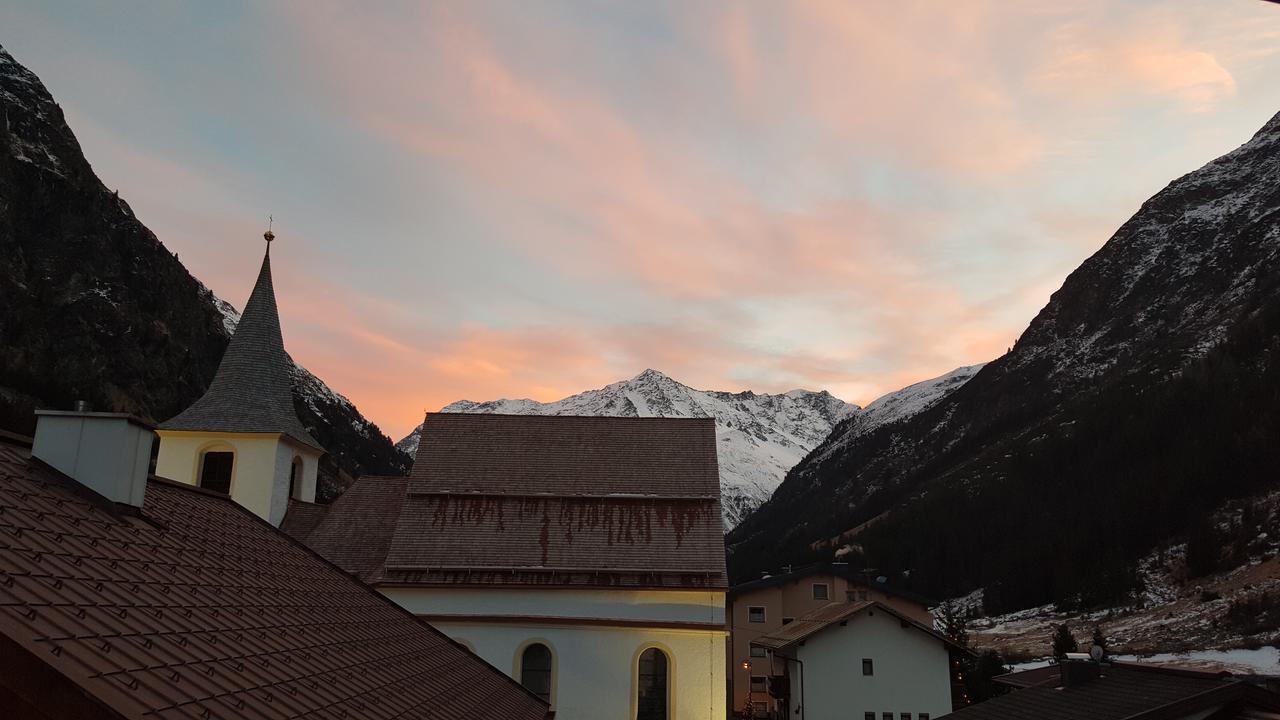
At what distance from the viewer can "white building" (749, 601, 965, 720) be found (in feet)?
136

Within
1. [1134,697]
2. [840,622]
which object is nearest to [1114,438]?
[840,622]

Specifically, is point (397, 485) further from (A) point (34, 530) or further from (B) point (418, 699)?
(A) point (34, 530)

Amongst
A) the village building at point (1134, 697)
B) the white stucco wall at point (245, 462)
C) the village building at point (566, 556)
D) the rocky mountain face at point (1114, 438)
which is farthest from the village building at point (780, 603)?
the rocky mountain face at point (1114, 438)

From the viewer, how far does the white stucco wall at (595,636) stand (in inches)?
1130

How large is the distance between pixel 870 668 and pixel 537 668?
62.8ft

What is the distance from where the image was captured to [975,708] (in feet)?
75.5

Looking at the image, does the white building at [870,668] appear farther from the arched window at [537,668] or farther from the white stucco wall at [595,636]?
the arched window at [537,668]

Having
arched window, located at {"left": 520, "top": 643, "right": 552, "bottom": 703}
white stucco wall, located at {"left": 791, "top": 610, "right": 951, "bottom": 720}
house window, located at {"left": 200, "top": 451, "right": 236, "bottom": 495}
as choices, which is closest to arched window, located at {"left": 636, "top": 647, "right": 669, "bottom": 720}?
arched window, located at {"left": 520, "top": 643, "right": 552, "bottom": 703}

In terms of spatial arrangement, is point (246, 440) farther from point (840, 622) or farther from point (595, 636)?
point (840, 622)

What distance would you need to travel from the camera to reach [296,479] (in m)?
36.1

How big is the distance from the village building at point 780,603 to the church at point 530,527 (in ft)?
81.0

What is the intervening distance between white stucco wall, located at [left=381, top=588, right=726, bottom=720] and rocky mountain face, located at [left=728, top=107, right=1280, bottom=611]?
89935mm

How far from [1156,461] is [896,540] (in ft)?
135

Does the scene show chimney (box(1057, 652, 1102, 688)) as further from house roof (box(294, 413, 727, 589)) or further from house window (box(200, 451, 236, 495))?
house window (box(200, 451, 236, 495))
